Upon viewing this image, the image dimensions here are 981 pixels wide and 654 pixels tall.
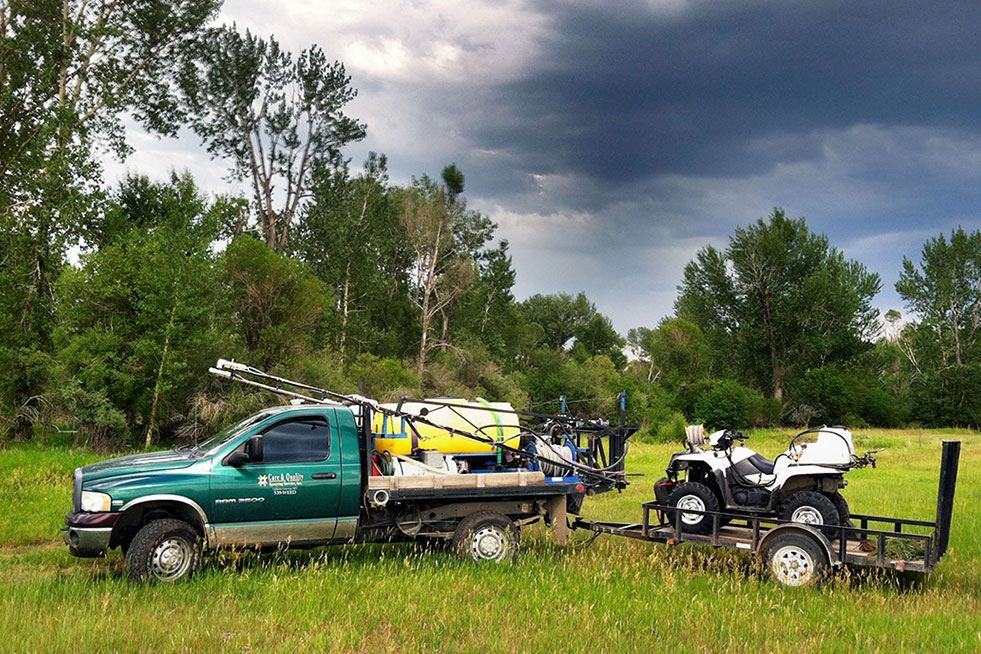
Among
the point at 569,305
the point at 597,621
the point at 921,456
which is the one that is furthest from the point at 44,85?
the point at 569,305

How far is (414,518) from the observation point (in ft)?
32.8

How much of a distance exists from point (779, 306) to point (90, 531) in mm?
70317

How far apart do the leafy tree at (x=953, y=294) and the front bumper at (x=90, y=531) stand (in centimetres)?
7852

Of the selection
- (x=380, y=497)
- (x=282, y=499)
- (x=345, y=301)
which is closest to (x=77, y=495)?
(x=282, y=499)

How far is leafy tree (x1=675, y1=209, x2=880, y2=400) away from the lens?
70.3 meters

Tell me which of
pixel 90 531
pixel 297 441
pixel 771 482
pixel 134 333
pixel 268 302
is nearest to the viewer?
pixel 90 531

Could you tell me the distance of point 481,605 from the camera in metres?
7.82

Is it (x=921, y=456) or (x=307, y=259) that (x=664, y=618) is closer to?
(x=921, y=456)

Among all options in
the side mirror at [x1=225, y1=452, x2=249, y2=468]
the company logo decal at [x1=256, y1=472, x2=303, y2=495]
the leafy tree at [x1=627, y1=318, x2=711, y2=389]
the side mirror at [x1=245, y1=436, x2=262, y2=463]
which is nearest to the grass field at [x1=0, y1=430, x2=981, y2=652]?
the company logo decal at [x1=256, y1=472, x2=303, y2=495]

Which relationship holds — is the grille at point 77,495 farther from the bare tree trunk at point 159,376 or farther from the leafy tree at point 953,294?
the leafy tree at point 953,294

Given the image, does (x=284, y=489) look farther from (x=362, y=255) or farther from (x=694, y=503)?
(x=362, y=255)

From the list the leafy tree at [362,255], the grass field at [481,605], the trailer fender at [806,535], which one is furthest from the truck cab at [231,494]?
the leafy tree at [362,255]

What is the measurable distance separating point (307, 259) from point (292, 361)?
48.7ft

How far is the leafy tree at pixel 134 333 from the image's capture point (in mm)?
26344
